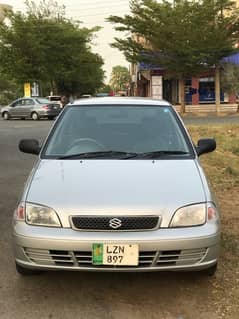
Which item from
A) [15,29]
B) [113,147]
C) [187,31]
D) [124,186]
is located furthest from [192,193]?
[15,29]

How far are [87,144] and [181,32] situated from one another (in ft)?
94.4

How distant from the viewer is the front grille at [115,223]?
4082mm

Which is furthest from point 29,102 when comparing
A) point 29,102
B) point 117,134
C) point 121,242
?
point 121,242

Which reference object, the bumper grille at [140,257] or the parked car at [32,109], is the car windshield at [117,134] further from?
the parked car at [32,109]

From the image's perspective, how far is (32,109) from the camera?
33.4m

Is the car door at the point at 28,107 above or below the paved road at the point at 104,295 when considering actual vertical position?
above

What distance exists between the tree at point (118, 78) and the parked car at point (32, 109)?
98570mm

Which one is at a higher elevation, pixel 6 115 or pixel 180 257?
pixel 180 257

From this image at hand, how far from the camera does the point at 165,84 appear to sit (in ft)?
154

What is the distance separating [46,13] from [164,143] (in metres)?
44.9

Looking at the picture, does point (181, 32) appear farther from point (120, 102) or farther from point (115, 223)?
point (115, 223)

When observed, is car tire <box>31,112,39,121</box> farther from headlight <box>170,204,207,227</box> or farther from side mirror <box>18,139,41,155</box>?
headlight <box>170,204,207,227</box>

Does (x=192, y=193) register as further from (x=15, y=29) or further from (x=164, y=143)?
(x=15, y=29)

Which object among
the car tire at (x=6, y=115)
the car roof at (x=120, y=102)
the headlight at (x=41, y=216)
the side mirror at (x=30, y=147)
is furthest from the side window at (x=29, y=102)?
the headlight at (x=41, y=216)
